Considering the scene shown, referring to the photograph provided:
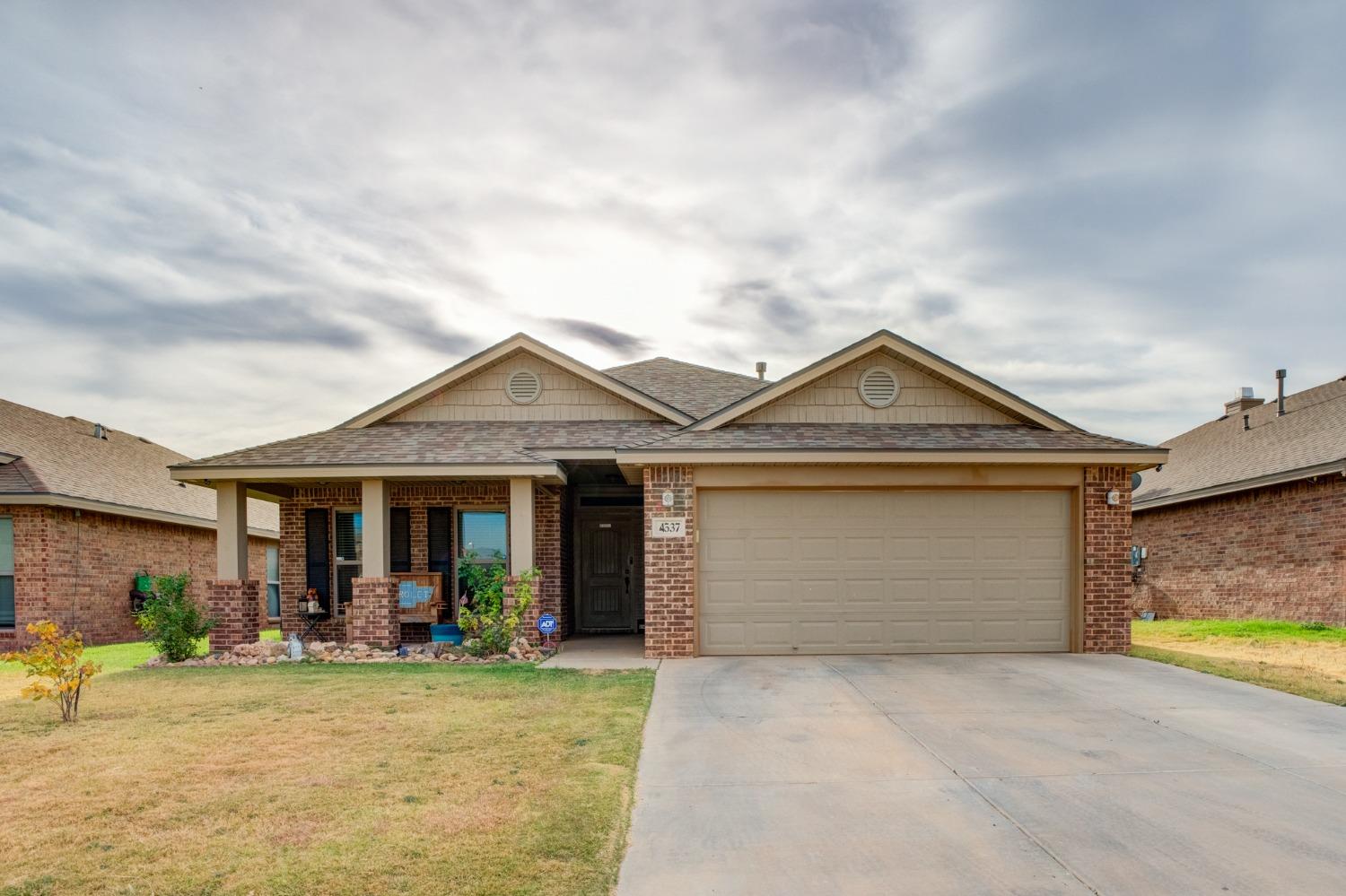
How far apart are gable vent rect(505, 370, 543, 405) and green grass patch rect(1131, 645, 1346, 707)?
9.85m

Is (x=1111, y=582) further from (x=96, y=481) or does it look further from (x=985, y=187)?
(x=96, y=481)

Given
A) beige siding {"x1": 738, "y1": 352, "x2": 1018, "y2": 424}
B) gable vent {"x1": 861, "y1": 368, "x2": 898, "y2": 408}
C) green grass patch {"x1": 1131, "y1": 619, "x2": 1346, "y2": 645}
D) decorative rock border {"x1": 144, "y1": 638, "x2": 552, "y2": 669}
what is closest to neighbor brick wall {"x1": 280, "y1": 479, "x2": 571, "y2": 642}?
decorative rock border {"x1": 144, "y1": 638, "x2": 552, "y2": 669}

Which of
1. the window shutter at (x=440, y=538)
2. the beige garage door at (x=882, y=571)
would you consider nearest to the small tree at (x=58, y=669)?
the window shutter at (x=440, y=538)

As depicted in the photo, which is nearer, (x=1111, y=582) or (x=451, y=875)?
(x=451, y=875)

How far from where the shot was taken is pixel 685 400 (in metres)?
16.3

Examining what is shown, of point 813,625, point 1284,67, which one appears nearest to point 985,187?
point 1284,67

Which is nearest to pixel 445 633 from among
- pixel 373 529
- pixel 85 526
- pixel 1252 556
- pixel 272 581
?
pixel 373 529

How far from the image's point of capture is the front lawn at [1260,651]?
9.38m

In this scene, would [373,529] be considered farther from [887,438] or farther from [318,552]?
[887,438]

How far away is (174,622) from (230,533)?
4.64 ft

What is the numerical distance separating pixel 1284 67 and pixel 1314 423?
883 centimetres

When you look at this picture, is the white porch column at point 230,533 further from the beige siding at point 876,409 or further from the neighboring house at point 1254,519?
the neighboring house at point 1254,519

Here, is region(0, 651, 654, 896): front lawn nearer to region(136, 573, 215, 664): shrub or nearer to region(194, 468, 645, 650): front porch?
region(136, 573, 215, 664): shrub

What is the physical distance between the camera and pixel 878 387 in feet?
41.0
